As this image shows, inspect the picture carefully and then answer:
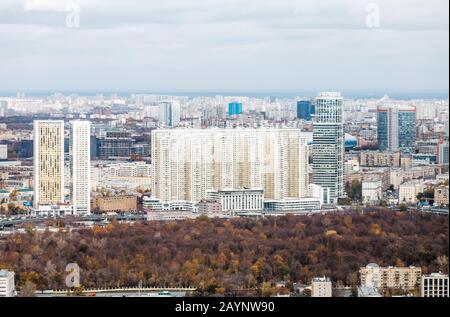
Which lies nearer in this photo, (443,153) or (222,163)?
(222,163)

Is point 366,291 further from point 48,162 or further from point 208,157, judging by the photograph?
point 48,162

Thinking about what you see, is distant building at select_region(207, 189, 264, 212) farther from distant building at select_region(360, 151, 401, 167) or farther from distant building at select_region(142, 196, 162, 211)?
distant building at select_region(360, 151, 401, 167)

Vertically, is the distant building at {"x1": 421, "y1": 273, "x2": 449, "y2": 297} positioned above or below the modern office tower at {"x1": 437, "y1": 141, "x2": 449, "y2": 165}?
below

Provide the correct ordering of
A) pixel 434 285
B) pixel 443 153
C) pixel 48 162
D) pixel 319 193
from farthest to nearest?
pixel 443 153 < pixel 319 193 < pixel 48 162 < pixel 434 285

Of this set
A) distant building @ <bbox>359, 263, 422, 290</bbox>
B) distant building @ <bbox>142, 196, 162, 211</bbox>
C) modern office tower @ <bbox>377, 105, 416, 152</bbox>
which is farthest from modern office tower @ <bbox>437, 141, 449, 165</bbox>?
distant building @ <bbox>142, 196, 162, 211</bbox>

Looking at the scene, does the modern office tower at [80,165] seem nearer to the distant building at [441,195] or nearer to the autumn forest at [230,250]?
the autumn forest at [230,250]

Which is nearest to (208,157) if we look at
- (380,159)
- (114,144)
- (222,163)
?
(222,163)
